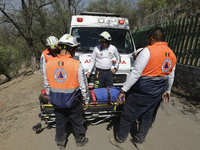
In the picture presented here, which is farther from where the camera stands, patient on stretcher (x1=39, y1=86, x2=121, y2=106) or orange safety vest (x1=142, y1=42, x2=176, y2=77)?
patient on stretcher (x1=39, y1=86, x2=121, y2=106)

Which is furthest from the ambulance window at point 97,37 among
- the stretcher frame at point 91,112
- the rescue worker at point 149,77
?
the rescue worker at point 149,77

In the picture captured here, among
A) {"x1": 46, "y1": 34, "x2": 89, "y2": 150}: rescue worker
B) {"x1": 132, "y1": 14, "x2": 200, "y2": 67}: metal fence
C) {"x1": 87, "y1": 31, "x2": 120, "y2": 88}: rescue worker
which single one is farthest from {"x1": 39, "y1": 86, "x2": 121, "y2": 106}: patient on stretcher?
{"x1": 132, "y1": 14, "x2": 200, "y2": 67}: metal fence

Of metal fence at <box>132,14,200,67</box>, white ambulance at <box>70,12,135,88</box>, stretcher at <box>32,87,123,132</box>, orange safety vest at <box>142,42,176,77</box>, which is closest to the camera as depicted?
orange safety vest at <box>142,42,176,77</box>

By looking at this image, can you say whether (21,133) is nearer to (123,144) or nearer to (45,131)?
(45,131)

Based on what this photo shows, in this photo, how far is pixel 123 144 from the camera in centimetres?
259

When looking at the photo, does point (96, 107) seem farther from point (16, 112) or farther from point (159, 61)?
point (16, 112)

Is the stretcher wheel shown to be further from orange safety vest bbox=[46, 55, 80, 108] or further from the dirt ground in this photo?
orange safety vest bbox=[46, 55, 80, 108]

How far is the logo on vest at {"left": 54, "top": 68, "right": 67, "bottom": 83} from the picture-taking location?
6.41 ft

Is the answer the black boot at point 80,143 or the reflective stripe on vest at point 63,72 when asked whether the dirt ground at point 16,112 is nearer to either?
the black boot at point 80,143

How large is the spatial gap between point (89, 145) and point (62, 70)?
173 centimetres

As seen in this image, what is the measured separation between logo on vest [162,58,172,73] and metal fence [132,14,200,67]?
3401mm

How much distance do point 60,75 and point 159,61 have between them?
155 centimetres

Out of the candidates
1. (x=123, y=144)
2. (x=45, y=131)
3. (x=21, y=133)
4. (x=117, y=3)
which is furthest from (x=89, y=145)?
(x=117, y=3)

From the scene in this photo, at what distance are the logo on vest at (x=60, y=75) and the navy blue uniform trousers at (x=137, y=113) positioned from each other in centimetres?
119
